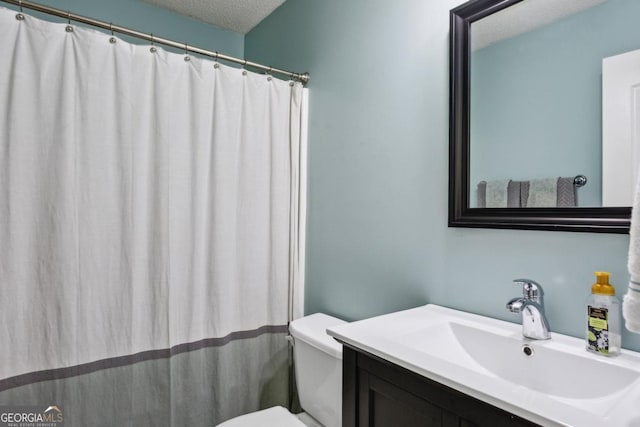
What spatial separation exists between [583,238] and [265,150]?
134cm

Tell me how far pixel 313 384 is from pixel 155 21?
2.18 m

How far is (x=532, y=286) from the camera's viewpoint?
0.97 m

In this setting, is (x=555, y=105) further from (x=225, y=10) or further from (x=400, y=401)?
(x=225, y=10)

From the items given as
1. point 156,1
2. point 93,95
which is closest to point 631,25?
point 93,95

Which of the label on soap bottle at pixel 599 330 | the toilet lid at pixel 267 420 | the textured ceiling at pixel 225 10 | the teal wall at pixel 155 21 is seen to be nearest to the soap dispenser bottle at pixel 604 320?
the label on soap bottle at pixel 599 330

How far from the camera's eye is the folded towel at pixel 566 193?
37.8 inches

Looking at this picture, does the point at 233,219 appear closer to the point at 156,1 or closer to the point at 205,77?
the point at 205,77

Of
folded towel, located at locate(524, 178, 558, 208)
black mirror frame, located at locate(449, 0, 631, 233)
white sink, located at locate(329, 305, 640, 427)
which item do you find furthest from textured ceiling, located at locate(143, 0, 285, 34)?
white sink, located at locate(329, 305, 640, 427)

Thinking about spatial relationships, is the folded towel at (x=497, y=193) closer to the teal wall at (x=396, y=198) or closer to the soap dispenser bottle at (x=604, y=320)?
the teal wall at (x=396, y=198)

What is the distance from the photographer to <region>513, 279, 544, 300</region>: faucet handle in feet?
3.17

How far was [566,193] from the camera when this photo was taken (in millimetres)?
972

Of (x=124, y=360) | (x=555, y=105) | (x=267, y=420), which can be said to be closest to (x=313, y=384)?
(x=267, y=420)

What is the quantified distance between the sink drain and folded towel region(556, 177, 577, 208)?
0.38m

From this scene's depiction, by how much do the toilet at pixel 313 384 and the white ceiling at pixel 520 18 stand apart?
1.14 metres
